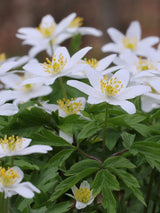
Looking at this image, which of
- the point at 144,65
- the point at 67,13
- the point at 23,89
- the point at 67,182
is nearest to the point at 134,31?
the point at 144,65

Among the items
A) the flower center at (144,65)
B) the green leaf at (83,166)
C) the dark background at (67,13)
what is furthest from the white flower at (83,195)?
the dark background at (67,13)

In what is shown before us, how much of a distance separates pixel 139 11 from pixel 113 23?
3.14 m

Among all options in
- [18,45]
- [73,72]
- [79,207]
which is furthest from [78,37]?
[18,45]

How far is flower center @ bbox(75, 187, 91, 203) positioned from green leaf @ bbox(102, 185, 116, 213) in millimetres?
129

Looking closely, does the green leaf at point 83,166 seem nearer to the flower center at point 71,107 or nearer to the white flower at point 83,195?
the white flower at point 83,195

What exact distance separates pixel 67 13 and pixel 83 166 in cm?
784

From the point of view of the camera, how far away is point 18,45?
8.12 metres

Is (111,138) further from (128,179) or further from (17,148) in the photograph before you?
(17,148)

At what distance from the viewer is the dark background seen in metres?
8.37

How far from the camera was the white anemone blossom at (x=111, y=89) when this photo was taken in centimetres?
145

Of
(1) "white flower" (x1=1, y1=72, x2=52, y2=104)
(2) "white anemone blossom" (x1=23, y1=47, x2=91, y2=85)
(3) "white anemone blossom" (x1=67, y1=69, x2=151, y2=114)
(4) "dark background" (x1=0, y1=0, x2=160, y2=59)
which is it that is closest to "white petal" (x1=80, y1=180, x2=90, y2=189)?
(3) "white anemone blossom" (x1=67, y1=69, x2=151, y2=114)

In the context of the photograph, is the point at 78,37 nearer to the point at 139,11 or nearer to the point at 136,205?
the point at 136,205

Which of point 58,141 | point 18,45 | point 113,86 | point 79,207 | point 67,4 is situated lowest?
point 18,45

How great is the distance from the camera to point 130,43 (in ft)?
9.04
